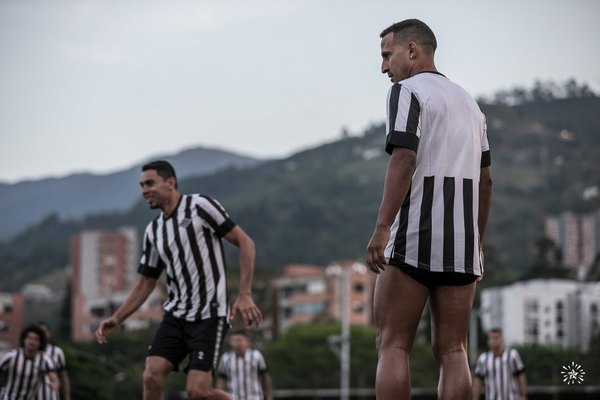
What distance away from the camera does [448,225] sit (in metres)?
6.52

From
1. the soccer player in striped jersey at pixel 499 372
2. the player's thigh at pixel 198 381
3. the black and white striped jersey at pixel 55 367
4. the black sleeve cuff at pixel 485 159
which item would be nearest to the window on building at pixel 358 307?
the soccer player in striped jersey at pixel 499 372

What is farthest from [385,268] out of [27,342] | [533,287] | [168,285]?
[533,287]

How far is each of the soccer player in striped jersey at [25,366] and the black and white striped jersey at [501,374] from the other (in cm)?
618

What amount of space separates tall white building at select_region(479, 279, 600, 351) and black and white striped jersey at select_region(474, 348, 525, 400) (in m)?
104

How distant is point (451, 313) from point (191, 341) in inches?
136

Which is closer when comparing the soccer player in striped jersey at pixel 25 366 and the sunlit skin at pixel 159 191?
the sunlit skin at pixel 159 191

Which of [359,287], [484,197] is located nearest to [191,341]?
[484,197]

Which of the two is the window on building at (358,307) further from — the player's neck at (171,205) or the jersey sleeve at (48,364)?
the player's neck at (171,205)

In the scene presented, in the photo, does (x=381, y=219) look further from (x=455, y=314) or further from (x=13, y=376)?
(x=13, y=376)

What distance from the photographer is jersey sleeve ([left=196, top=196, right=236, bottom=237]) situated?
32.1 feet

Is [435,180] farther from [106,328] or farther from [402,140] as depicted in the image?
[106,328]

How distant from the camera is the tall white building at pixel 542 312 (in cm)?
12344

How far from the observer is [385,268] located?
650 centimetres

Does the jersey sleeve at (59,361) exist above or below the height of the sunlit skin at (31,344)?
below
